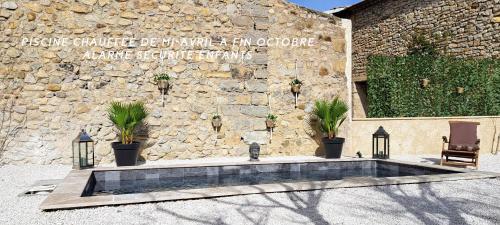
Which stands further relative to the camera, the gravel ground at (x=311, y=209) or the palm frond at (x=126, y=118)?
the palm frond at (x=126, y=118)

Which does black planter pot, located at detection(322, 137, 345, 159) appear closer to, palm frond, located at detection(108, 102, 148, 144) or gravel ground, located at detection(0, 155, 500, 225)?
gravel ground, located at detection(0, 155, 500, 225)

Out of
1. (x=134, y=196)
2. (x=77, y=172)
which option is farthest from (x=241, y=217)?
(x=77, y=172)

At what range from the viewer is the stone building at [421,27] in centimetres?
1072

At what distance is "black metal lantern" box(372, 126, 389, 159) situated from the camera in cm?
734

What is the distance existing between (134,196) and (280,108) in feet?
16.3

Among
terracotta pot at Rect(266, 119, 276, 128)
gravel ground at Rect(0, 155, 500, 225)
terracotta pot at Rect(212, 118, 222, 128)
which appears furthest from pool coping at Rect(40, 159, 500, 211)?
terracotta pot at Rect(266, 119, 276, 128)

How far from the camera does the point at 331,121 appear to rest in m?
8.10

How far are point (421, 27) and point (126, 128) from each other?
9.90 meters

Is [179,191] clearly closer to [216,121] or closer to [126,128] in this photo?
[126,128]

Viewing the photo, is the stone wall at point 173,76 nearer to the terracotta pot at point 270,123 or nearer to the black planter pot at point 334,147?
the terracotta pot at point 270,123

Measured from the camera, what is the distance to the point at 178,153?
7.83m

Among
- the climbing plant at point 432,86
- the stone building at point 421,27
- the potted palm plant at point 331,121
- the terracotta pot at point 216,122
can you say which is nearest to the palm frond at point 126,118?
the terracotta pot at point 216,122

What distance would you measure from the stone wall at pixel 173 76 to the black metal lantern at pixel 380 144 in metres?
1.52

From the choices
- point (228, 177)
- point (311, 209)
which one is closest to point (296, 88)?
point (228, 177)
